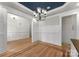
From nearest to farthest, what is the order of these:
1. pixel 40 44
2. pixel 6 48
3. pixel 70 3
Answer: pixel 70 3
pixel 6 48
pixel 40 44

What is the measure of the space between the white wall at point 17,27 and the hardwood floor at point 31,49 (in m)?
0.10

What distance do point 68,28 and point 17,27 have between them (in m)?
0.97

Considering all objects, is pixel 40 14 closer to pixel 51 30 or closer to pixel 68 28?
pixel 51 30

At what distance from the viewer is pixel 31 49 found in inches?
70.7

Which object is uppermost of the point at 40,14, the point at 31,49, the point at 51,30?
the point at 40,14

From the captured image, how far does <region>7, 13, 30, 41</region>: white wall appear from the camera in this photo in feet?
5.66

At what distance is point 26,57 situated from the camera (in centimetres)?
168

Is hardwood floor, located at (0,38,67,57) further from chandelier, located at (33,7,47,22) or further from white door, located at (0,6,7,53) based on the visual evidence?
chandelier, located at (33,7,47,22)

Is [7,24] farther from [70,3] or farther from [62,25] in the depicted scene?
[70,3]

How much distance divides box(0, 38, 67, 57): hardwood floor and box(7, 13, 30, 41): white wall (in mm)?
102

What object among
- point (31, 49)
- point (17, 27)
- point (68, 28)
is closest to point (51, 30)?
point (68, 28)

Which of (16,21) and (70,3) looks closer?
(70,3)

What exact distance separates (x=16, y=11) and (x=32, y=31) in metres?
0.49

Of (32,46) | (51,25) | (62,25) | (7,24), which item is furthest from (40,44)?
(7,24)
